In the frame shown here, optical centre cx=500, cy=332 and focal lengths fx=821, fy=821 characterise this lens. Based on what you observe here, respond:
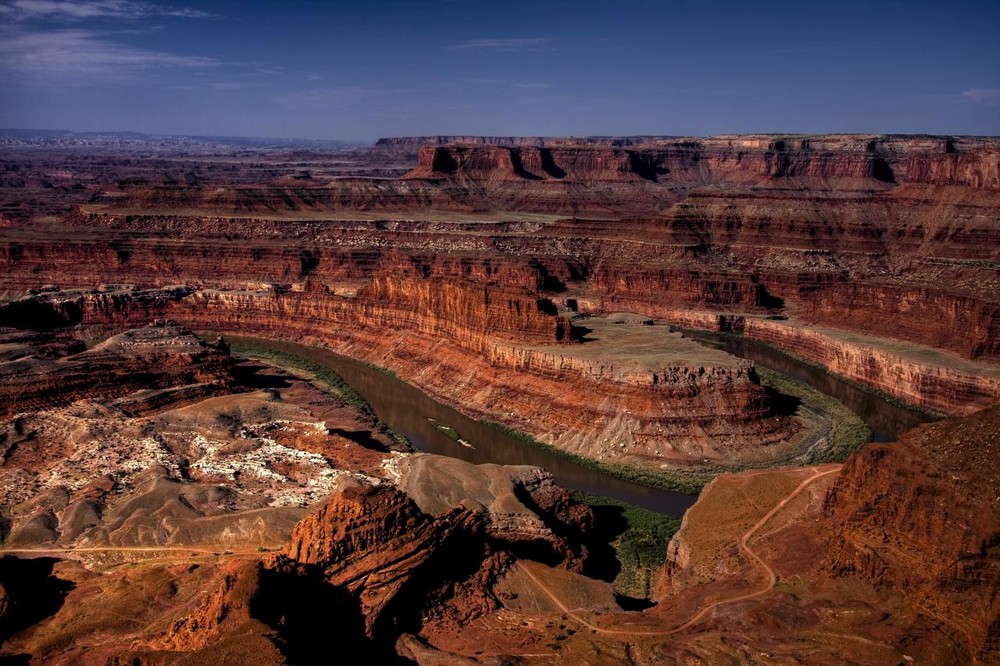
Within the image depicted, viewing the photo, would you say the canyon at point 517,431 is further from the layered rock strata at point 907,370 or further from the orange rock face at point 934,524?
the layered rock strata at point 907,370

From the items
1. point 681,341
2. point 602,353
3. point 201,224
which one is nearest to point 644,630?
point 602,353

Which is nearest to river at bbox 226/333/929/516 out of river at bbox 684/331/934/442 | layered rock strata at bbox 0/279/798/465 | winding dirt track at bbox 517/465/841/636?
river at bbox 684/331/934/442

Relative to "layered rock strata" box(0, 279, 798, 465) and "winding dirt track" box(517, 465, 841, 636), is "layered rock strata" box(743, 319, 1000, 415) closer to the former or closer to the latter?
"layered rock strata" box(0, 279, 798, 465)

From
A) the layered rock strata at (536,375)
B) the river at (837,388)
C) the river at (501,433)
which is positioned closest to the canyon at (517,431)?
the layered rock strata at (536,375)

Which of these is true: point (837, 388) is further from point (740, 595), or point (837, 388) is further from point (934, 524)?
point (934, 524)

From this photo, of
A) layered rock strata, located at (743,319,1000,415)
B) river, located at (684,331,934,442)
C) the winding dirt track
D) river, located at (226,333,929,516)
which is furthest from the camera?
layered rock strata, located at (743,319,1000,415)

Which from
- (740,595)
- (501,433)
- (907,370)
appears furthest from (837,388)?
(740,595)

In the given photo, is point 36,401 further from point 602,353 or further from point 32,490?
point 602,353
